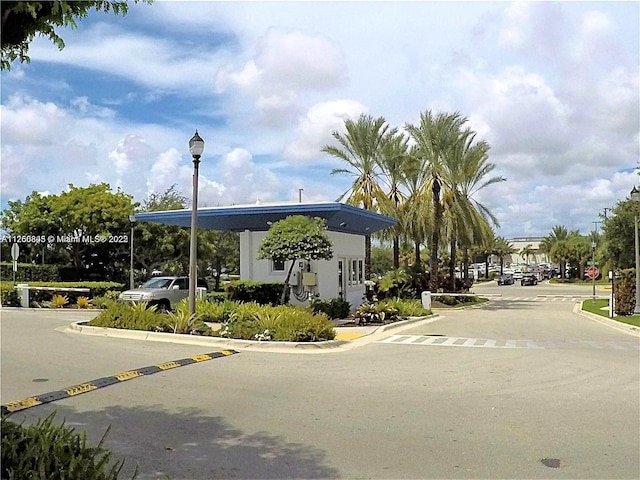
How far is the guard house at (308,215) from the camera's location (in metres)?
23.8

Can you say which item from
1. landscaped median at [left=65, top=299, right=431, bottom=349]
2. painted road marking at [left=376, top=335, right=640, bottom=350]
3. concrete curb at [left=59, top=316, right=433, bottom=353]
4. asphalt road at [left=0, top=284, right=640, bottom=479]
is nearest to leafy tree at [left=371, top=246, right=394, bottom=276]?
landscaped median at [left=65, top=299, right=431, bottom=349]

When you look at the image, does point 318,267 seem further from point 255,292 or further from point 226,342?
point 226,342

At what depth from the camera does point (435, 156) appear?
3453 cm

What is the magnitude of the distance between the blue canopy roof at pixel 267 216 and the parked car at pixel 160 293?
105 inches

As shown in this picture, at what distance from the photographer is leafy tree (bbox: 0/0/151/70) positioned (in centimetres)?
409

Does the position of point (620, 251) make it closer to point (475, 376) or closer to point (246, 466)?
point (475, 376)

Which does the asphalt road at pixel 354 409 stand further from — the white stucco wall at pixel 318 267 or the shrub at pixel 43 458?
the white stucco wall at pixel 318 267

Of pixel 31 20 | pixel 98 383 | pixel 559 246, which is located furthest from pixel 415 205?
pixel 559 246

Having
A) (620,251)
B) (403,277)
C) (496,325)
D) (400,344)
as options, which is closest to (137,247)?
(403,277)

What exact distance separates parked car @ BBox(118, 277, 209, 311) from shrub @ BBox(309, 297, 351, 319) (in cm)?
449

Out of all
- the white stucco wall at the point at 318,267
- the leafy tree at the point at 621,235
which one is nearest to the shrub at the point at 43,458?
the white stucco wall at the point at 318,267

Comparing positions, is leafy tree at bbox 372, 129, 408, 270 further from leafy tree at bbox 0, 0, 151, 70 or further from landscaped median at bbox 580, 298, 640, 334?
leafy tree at bbox 0, 0, 151, 70

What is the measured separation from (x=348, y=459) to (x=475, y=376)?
18.3 ft

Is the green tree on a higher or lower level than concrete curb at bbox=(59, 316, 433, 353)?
higher
